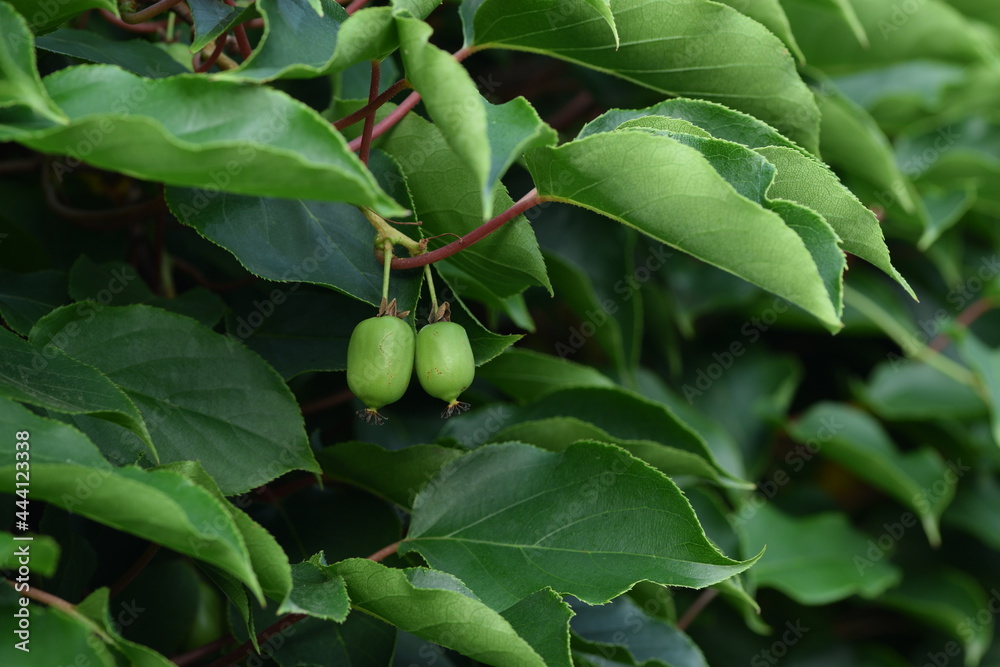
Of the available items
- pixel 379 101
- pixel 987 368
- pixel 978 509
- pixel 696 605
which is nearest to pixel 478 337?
pixel 379 101

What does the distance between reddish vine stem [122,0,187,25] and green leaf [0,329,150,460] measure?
218mm

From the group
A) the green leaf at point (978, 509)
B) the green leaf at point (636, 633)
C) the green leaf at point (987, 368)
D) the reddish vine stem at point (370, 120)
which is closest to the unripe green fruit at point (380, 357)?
the reddish vine stem at point (370, 120)

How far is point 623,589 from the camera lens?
52 cm

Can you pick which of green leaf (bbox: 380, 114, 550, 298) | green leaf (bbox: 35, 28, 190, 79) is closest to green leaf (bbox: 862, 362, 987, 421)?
green leaf (bbox: 380, 114, 550, 298)

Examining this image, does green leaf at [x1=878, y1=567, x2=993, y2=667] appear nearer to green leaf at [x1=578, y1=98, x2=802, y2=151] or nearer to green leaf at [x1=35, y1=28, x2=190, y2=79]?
green leaf at [x1=578, y1=98, x2=802, y2=151]

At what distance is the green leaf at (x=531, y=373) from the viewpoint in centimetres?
81

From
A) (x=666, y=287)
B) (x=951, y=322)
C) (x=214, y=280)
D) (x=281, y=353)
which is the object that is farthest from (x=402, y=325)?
(x=951, y=322)

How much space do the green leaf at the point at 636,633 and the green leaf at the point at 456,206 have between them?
0.30 meters

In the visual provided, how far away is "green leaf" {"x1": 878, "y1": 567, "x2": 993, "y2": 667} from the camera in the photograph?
1138 millimetres

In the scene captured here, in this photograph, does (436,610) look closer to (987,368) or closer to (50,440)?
(50,440)

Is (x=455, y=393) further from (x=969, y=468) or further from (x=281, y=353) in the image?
(x=969, y=468)

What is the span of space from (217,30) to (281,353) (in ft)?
0.82

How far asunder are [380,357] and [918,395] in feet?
3.23

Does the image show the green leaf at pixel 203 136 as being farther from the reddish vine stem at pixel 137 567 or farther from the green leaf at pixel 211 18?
the reddish vine stem at pixel 137 567
